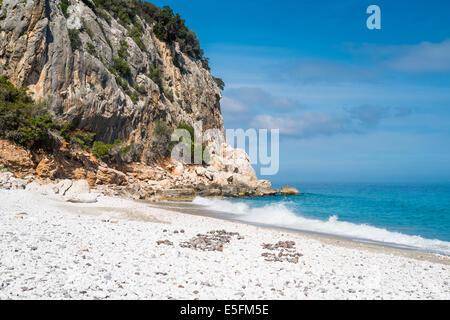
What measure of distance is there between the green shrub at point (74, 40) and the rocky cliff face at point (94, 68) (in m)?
0.07

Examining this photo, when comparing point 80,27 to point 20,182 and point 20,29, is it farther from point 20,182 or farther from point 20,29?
point 20,182

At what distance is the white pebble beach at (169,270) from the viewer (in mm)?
4609

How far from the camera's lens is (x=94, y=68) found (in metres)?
26.6

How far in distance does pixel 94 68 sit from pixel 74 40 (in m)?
2.54

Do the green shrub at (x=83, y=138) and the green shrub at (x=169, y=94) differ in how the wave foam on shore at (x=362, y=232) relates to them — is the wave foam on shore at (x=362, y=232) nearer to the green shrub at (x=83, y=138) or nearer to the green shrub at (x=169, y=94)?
the green shrub at (x=83, y=138)

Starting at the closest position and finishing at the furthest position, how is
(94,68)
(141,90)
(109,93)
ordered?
(94,68), (109,93), (141,90)

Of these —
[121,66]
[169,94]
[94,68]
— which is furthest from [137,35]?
[94,68]

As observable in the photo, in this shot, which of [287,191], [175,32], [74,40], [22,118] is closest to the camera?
[22,118]

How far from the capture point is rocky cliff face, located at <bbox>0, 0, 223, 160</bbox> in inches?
878

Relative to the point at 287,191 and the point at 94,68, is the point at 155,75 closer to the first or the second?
the point at 94,68

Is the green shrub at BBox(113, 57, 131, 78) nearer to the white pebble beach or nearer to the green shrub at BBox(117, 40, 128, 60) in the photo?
the green shrub at BBox(117, 40, 128, 60)

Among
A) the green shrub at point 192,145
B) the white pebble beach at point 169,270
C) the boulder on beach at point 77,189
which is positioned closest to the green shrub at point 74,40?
the boulder on beach at point 77,189

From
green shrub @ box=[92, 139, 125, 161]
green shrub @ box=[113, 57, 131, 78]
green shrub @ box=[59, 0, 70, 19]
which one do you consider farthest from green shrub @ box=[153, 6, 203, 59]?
green shrub @ box=[92, 139, 125, 161]

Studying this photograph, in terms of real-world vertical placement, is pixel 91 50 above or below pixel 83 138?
above
